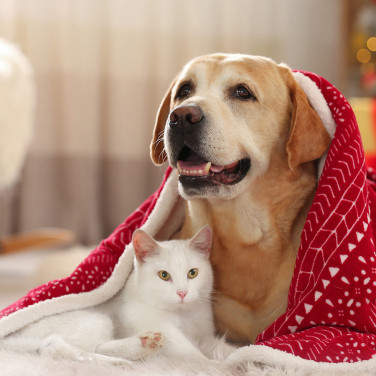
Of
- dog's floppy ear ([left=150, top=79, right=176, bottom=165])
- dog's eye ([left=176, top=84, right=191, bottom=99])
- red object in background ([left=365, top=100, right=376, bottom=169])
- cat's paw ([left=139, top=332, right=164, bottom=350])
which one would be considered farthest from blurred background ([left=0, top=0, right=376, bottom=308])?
cat's paw ([left=139, top=332, right=164, bottom=350])

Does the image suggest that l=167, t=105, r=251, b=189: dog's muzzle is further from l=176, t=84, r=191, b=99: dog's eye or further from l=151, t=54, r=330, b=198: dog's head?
l=176, t=84, r=191, b=99: dog's eye

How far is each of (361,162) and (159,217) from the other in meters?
0.48

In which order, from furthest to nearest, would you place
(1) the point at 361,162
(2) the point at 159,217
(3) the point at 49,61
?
(3) the point at 49,61, (2) the point at 159,217, (1) the point at 361,162

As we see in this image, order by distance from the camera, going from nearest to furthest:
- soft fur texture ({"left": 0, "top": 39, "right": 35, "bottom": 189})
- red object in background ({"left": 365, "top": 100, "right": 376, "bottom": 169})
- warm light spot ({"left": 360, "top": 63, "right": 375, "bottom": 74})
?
red object in background ({"left": 365, "top": 100, "right": 376, "bottom": 169}), soft fur texture ({"left": 0, "top": 39, "right": 35, "bottom": 189}), warm light spot ({"left": 360, "top": 63, "right": 375, "bottom": 74})

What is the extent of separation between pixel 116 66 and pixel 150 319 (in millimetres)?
2578

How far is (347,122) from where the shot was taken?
4.14 ft

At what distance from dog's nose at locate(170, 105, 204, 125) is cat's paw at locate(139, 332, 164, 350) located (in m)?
0.43

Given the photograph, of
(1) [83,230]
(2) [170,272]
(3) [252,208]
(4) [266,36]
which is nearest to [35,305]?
(2) [170,272]

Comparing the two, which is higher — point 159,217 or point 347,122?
point 347,122

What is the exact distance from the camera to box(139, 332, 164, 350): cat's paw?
1.09m

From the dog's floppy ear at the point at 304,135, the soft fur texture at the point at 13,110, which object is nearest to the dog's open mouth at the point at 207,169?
the dog's floppy ear at the point at 304,135

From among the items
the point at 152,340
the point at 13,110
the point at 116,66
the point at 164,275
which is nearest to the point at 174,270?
the point at 164,275

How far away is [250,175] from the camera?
125cm

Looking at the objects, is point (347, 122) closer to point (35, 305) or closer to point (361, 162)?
point (361, 162)
